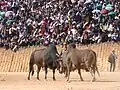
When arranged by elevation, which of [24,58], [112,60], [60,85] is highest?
[24,58]

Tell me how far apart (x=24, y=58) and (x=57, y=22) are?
374 centimetres

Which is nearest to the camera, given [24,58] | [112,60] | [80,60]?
[80,60]

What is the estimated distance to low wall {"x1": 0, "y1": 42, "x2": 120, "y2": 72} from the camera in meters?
34.3

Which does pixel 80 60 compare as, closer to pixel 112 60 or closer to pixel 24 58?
pixel 112 60

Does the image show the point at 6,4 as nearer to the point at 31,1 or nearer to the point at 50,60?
the point at 31,1

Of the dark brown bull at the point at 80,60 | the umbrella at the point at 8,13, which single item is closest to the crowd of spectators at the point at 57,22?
the umbrella at the point at 8,13

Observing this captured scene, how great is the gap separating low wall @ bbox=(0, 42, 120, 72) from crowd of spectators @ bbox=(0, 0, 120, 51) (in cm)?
52

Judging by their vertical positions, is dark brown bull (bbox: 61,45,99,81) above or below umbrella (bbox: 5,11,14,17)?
below

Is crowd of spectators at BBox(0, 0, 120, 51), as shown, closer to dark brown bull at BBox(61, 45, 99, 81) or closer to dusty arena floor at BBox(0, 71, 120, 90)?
dark brown bull at BBox(61, 45, 99, 81)

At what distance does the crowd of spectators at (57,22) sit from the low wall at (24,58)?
1.71 feet

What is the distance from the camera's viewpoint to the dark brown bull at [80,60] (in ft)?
71.4

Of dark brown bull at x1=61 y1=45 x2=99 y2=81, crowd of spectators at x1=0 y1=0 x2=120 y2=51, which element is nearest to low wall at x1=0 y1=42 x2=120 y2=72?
crowd of spectators at x1=0 y1=0 x2=120 y2=51

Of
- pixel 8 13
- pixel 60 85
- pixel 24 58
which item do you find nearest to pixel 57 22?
pixel 24 58

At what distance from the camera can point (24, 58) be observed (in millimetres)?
36875
